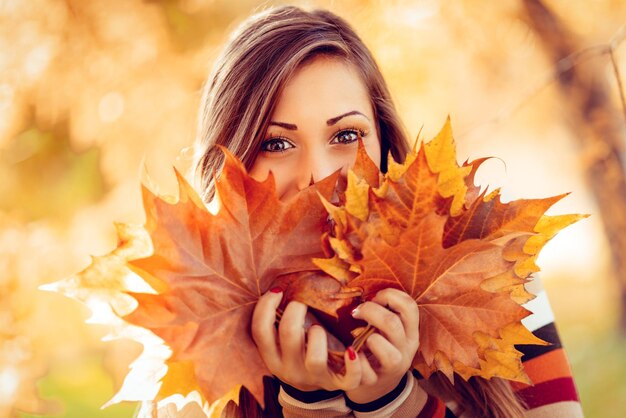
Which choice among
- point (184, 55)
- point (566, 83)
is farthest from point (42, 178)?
point (566, 83)

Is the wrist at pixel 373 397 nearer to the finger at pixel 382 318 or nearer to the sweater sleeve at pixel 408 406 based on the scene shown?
the sweater sleeve at pixel 408 406

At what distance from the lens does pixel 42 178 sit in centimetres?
222

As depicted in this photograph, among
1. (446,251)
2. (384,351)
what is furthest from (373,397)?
(446,251)

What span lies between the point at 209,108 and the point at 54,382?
1458 millimetres

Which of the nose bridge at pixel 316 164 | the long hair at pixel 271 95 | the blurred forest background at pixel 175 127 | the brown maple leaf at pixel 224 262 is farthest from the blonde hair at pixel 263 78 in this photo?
the blurred forest background at pixel 175 127

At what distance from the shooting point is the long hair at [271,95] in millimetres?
1094

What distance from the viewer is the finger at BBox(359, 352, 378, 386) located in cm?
73

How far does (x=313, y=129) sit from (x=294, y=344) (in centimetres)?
44

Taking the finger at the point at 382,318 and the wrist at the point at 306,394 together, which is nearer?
the finger at the point at 382,318

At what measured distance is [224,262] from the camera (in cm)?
73

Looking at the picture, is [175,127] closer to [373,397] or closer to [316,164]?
[316,164]

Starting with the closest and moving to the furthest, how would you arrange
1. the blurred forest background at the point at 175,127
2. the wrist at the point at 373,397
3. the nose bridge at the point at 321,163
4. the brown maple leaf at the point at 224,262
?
the brown maple leaf at the point at 224,262
the wrist at the point at 373,397
the nose bridge at the point at 321,163
the blurred forest background at the point at 175,127

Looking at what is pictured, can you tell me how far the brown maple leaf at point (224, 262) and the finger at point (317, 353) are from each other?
5 centimetres

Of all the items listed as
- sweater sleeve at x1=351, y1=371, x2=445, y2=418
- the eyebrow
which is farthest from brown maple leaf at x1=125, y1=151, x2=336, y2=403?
the eyebrow
